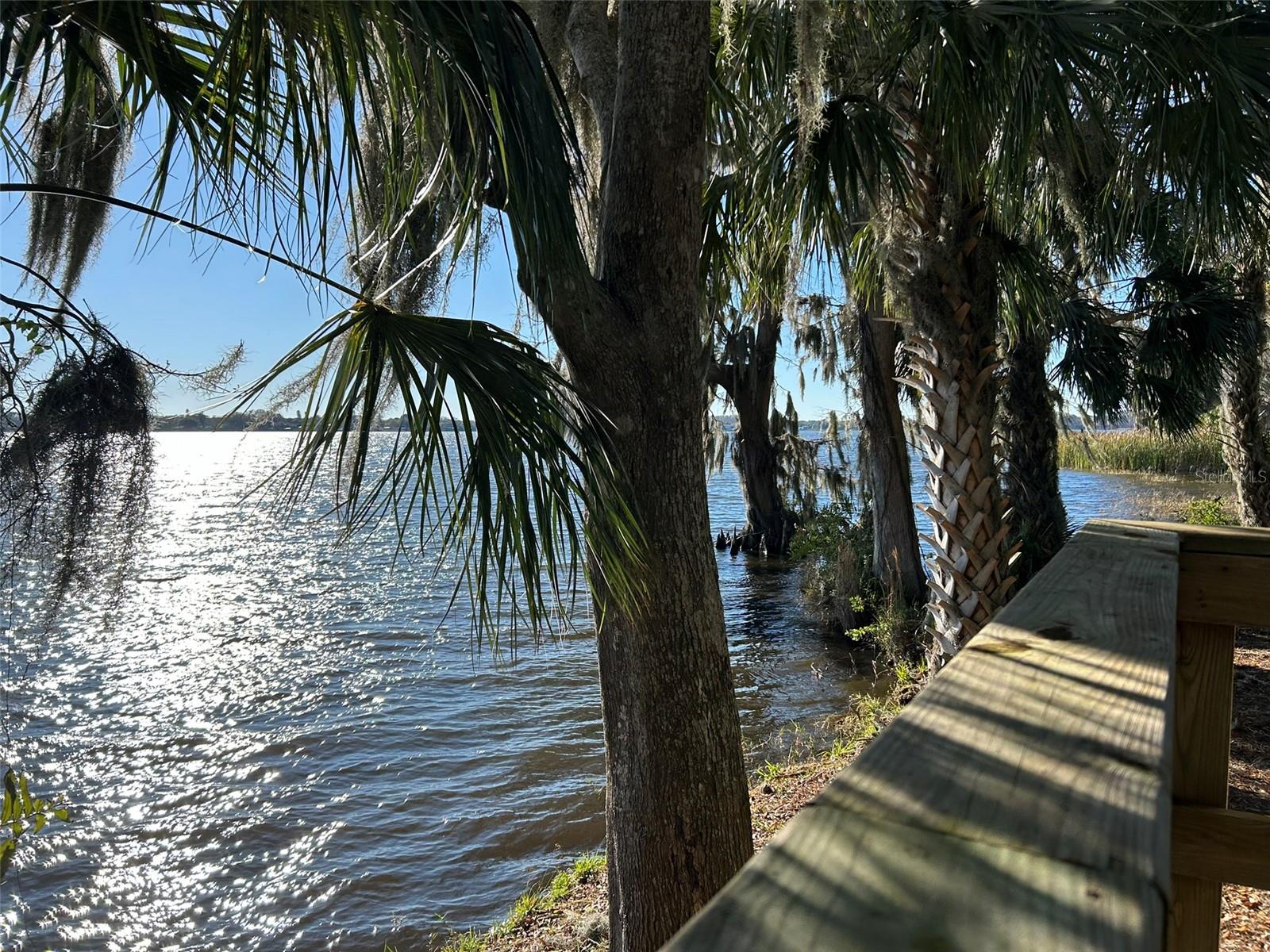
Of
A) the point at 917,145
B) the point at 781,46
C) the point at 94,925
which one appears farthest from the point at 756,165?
the point at 94,925

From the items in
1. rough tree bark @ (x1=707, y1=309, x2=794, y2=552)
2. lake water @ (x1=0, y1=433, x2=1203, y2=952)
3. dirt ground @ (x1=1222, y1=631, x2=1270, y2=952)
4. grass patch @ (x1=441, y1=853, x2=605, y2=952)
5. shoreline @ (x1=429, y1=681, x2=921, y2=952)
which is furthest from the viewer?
rough tree bark @ (x1=707, y1=309, x2=794, y2=552)

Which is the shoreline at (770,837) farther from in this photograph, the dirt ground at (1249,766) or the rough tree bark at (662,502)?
the rough tree bark at (662,502)

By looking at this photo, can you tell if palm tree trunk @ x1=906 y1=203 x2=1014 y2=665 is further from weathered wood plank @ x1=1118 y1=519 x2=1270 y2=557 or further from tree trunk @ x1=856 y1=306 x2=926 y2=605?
tree trunk @ x1=856 y1=306 x2=926 y2=605

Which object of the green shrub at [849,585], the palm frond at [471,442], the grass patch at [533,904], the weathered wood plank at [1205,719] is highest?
the palm frond at [471,442]

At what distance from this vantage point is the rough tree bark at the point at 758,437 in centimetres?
1753

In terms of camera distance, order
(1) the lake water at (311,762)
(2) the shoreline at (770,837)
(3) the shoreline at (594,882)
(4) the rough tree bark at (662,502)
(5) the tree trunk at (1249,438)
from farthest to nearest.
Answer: (5) the tree trunk at (1249,438), (1) the lake water at (311,762), (3) the shoreline at (594,882), (2) the shoreline at (770,837), (4) the rough tree bark at (662,502)

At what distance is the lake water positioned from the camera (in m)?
6.22

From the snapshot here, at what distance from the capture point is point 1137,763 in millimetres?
687

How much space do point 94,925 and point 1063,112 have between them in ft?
24.8

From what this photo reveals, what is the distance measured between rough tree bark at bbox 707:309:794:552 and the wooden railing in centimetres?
1602

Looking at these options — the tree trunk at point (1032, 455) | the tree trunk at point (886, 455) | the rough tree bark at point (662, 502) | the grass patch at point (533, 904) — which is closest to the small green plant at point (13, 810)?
the rough tree bark at point (662, 502)

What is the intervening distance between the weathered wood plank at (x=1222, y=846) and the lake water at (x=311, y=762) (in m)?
1.76

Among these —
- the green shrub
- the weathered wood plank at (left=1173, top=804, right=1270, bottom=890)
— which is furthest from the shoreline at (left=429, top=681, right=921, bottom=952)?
the weathered wood plank at (left=1173, top=804, right=1270, bottom=890)

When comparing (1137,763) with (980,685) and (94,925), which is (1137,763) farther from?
(94,925)
